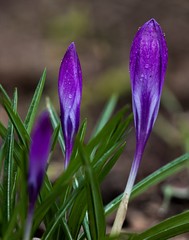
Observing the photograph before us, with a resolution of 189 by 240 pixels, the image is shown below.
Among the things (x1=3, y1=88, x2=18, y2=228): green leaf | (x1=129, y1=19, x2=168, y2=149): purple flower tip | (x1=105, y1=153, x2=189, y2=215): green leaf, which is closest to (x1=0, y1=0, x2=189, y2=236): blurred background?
(x1=105, y1=153, x2=189, y2=215): green leaf

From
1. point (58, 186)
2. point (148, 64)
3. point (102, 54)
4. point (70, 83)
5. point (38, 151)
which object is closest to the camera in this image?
point (38, 151)

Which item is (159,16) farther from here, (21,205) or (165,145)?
(21,205)

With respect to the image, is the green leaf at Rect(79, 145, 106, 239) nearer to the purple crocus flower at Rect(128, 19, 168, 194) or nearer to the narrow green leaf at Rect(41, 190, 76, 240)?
the narrow green leaf at Rect(41, 190, 76, 240)

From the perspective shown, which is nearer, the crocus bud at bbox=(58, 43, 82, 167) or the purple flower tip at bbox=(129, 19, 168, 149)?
the purple flower tip at bbox=(129, 19, 168, 149)

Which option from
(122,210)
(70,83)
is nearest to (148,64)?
(70,83)

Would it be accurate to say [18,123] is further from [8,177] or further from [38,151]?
[38,151]

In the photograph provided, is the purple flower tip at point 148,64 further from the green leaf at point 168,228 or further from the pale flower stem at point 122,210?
the green leaf at point 168,228

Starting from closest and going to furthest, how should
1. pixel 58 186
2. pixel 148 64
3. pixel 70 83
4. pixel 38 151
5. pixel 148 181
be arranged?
pixel 38 151
pixel 58 186
pixel 148 64
pixel 70 83
pixel 148 181

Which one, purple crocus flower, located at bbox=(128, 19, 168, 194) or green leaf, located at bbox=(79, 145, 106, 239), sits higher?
purple crocus flower, located at bbox=(128, 19, 168, 194)
